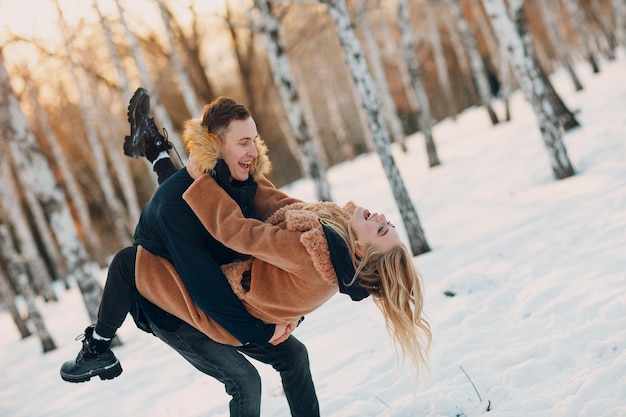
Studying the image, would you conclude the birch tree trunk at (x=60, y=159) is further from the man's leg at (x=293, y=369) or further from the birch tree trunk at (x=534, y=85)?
the man's leg at (x=293, y=369)

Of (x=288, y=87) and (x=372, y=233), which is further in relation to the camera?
(x=288, y=87)

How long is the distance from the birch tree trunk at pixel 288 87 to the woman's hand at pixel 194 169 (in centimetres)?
735

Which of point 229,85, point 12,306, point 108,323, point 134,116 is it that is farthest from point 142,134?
point 229,85

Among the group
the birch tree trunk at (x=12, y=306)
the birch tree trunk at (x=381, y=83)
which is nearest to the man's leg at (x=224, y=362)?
the birch tree trunk at (x=12, y=306)

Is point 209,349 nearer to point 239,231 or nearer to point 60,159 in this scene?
point 239,231

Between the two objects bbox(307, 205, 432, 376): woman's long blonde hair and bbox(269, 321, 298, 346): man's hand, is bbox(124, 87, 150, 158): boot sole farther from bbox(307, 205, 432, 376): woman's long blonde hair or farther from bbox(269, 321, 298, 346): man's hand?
bbox(269, 321, 298, 346): man's hand

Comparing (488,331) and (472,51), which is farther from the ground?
(472,51)

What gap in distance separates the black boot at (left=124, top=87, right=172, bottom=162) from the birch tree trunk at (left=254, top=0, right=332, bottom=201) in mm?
6640

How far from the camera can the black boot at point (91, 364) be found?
291 cm

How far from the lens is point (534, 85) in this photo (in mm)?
7859

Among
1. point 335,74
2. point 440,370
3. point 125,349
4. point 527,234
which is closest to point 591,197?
point 527,234

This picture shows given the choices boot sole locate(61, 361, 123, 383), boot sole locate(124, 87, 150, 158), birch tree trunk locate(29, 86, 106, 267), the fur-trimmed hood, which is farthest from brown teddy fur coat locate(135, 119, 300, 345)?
birch tree trunk locate(29, 86, 106, 267)

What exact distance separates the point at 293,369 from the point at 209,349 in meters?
0.50

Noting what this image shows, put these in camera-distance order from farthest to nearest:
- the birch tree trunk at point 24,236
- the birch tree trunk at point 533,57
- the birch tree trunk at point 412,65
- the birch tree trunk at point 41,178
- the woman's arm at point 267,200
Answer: the birch tree trunk at point 412,65, the birch tree trunk at point 24,236, the birch tree trunk at point 533,57, the birch tree trunk at point 41,178, the woman's arm at point 267,200
